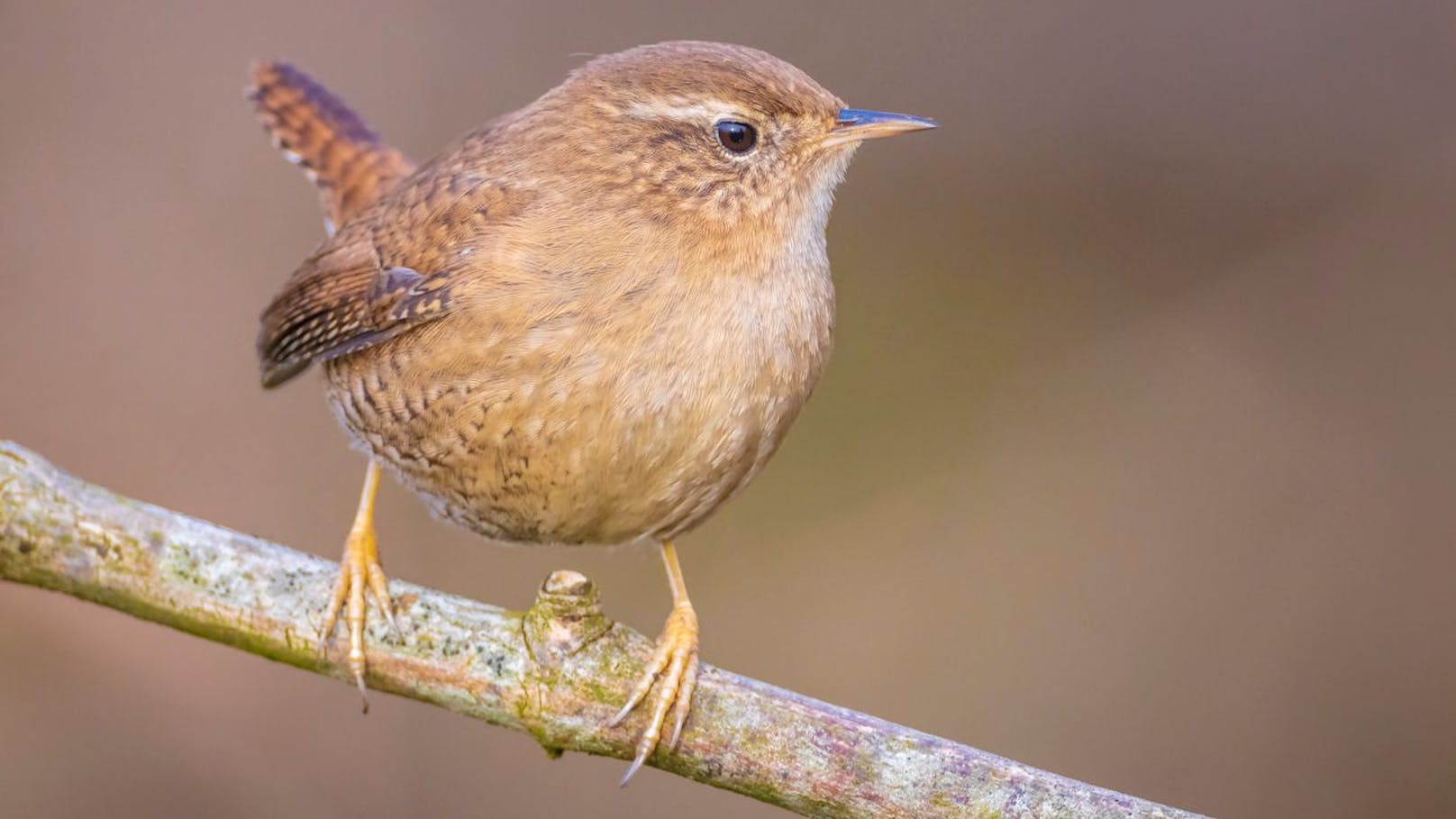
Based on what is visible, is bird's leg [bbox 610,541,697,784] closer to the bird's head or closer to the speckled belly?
the speckled belly

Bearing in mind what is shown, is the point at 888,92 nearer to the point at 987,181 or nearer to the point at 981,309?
the point at 987,181

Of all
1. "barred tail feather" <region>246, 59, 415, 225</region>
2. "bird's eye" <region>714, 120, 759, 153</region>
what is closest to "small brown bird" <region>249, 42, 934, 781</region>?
"bird's eye" <region>714, 120, 759, 153</region>

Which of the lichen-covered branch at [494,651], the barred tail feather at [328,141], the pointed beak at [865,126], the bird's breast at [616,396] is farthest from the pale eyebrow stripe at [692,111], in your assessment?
the barred tail feather at [328,141]

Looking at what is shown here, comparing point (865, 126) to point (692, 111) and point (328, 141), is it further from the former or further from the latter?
point (328, 141)

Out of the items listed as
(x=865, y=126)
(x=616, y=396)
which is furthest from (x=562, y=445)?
(x=865, y=126)

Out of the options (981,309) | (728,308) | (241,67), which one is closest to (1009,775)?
(728,308)
